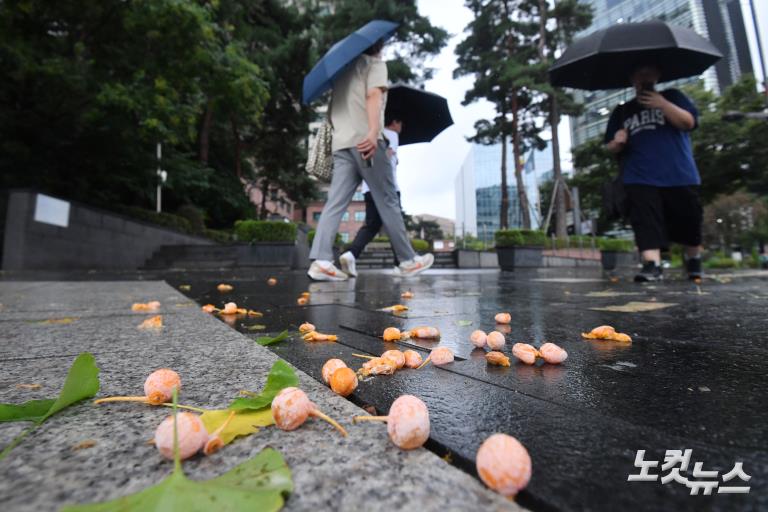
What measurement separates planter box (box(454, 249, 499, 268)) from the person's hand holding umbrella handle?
36.2 feet

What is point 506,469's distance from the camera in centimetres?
40

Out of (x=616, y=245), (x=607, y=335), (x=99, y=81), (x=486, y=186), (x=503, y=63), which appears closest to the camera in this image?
(x=607, y=335)

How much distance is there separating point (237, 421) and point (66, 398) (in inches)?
10.4

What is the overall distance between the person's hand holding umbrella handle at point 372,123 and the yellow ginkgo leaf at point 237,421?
2805 millimetres

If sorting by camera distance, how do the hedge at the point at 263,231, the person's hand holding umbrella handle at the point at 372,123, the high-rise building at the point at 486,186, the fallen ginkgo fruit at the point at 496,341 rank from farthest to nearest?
the high-rise building at the point at 486,186, the hedge at the point at 263,231, the person's hand holding umbrella handle at the point at 372,123, the fallen ginkgo fruit at the point at 496,341

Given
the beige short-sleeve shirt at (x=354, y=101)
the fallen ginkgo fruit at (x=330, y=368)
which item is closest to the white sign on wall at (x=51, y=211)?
the beige short-sleeve shirt at (x=354, y=101)

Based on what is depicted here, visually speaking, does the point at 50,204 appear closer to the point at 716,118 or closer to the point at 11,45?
the point at 11,45

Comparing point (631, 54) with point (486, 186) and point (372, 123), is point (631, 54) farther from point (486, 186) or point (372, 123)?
point (486, 186)

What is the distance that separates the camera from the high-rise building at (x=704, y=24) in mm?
14961

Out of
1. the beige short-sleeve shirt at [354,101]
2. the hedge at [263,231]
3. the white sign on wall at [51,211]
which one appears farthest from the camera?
the hedge at [263,231]

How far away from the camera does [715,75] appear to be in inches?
872

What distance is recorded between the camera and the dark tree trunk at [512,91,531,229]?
1905cm

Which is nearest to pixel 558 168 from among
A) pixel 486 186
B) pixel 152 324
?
pixel 152 324

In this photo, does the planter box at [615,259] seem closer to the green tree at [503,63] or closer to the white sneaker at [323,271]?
the green tree at [503,63]
